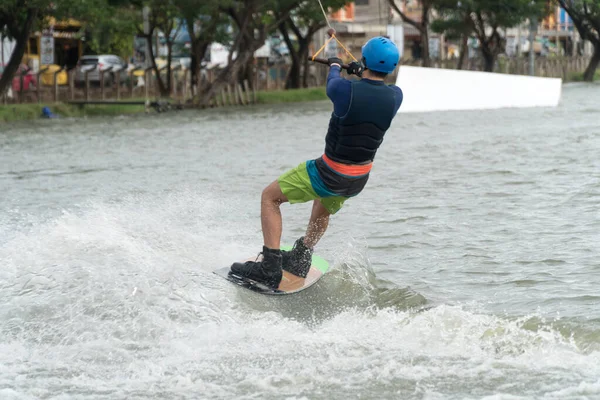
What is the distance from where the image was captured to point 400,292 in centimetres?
858

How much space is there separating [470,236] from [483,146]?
10.2 metres

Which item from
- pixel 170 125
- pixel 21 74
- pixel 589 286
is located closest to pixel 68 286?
pixel 589 286

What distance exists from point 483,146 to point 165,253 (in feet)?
41.6

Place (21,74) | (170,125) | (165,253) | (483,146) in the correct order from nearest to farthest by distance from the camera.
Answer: (165,253), (483,146), (170,125), (21,74)

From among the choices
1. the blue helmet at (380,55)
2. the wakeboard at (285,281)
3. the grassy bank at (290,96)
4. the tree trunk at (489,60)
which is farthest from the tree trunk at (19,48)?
the tree trunk at (489,60)

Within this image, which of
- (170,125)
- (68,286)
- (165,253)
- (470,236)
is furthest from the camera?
(170,125)

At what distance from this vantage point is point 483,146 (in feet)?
68.8

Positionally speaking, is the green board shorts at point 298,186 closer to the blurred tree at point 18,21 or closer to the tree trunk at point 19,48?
the blurred tree at point 18,21

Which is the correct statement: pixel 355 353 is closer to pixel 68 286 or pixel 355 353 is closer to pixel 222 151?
pixel 68 286

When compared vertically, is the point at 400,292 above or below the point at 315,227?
below

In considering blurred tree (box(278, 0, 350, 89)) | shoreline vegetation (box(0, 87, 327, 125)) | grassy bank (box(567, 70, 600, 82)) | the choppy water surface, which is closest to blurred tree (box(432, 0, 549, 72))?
grassy bank (box(567, 70, 600, 82))

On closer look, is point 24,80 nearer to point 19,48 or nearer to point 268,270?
point 19,48

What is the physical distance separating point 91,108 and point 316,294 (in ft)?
90.4

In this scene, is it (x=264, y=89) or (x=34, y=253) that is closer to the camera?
(x=34, y=253)
